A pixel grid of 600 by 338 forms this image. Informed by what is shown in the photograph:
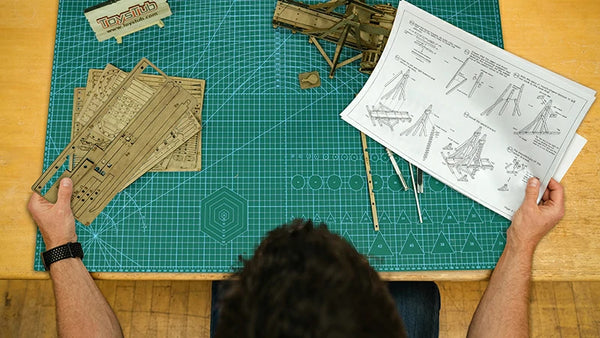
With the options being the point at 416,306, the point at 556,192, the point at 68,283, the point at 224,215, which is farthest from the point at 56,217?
the point at 556,192

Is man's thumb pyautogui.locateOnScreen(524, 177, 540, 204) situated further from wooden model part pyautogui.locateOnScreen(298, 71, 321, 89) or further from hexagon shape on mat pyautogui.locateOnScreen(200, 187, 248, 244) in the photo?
hexagon shape on mat pyautogui.locateOnScreen(200, 187, 248, 244)

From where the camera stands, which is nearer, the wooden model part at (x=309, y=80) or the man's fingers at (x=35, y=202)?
the man's fingers at (x=35, y=202)

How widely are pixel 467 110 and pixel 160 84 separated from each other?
1.18m

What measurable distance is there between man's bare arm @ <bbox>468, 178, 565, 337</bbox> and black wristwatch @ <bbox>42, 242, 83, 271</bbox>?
4.76 ft

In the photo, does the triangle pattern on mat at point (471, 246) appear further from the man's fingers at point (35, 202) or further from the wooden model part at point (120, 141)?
the man's fingers at point (35, 202)

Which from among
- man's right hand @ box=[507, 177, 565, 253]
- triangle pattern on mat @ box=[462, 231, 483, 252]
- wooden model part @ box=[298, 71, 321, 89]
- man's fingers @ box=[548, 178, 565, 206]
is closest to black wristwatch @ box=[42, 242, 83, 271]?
wooden model part @ box=[298, 71, 321, 89]

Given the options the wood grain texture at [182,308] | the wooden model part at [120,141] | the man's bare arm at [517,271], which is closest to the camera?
the man's bare arm at [517,271]

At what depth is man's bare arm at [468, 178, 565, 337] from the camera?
149 cm

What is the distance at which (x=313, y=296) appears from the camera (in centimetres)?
90

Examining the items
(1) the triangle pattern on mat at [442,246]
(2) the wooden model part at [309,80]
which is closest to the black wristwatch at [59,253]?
(2) the wooden model part at [309,80]

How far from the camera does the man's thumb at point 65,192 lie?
1.56 meters

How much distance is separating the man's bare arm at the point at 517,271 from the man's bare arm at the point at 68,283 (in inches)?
52.3

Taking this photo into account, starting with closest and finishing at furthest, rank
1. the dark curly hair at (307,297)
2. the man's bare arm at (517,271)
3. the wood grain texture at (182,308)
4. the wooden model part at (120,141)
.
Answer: the dark curly hair at (307,297)
the man's bare arm at (517,271)
the wooden model part at (120,141)
the wood grain texture at (182,308)

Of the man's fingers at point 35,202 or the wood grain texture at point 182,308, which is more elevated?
the man's fingers at point 35,202
